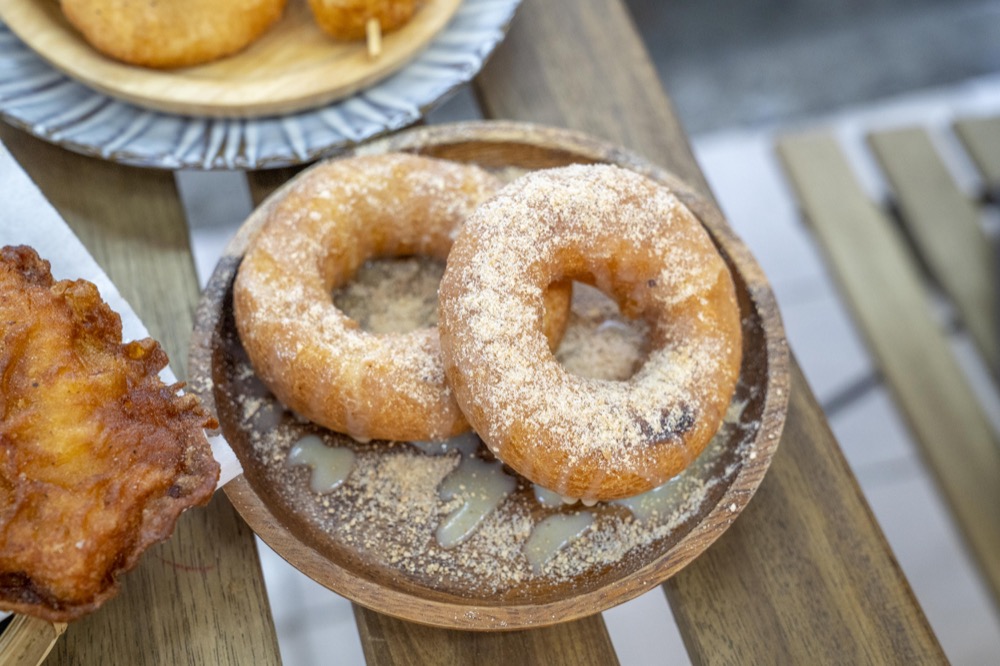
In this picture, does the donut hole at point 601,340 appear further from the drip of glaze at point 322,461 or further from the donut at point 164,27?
the donut at point 164,27

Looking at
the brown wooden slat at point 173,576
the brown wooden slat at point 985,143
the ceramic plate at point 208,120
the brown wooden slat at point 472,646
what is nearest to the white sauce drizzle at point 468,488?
the brown wooden slat at point 472,646

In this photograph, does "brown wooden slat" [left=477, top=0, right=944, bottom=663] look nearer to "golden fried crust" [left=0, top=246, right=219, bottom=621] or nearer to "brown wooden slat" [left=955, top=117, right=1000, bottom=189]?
"golden fried crust" [left=0, top=246, right=219, bottom=621]

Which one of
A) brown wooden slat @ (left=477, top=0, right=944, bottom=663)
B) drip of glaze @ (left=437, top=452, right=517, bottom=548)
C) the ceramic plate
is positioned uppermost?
the ceramic plate

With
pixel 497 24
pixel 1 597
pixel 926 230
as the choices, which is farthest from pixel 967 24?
pixel 1 597

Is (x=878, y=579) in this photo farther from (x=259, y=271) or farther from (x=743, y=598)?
(x=259, y=271)

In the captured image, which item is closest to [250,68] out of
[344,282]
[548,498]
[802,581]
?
[344,282]

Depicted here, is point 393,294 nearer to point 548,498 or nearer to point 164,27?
point 548,498

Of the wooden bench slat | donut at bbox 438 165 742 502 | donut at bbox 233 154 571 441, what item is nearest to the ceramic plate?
donut at bbox 233 154 571 441
